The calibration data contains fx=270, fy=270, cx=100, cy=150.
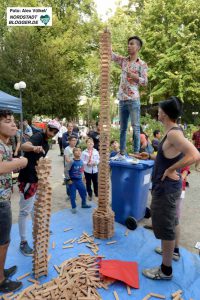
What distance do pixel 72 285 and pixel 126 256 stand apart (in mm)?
1126

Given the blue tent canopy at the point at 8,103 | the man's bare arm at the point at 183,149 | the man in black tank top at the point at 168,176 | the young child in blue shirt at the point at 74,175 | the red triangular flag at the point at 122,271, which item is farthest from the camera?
the blue tent canopy at the point at 8,103

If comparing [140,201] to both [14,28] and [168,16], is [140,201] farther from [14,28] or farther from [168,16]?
[14,28]

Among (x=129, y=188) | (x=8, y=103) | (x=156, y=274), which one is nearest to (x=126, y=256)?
(x=156, y=274)

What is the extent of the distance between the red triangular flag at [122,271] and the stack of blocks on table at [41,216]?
2.52 ft

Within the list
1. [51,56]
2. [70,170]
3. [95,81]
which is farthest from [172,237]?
[95,81]

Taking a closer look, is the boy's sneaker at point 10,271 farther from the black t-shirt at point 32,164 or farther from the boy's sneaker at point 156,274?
the boy's sneaker at point 156,274

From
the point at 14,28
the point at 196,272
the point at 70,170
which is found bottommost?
the point at 196,272

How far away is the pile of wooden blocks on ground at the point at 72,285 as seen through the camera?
9.84 feet

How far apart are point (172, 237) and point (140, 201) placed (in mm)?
2000

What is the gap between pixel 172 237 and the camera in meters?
3.18

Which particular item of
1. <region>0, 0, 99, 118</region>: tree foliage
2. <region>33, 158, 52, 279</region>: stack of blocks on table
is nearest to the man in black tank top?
<region>33, 158, 52, 279</region>: stack of blocks on table

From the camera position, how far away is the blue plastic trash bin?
4.94 metres

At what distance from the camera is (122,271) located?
11.4ft

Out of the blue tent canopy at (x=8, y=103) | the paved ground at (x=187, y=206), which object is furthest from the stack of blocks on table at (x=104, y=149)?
the blue tent canopy at (x=8, y=103)
